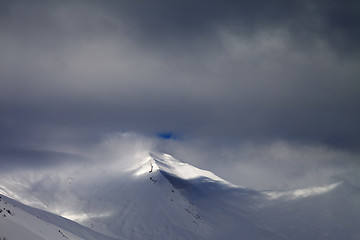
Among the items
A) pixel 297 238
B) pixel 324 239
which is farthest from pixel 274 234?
pixel 324 239

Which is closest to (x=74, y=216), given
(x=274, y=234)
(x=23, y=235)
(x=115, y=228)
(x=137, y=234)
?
(x=115, y=228)

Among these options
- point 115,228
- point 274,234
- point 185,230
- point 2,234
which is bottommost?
point 2,234

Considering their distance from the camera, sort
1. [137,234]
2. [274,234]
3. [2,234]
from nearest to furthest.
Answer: [2,234], [137,234], [274,234]

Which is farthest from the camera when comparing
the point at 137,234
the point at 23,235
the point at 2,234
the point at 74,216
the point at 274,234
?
the point at 274,234

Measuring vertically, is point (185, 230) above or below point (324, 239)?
below

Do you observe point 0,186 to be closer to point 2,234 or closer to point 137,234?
point 137,234

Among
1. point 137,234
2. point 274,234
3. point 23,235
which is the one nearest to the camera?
point 23,235

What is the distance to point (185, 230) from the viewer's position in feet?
625

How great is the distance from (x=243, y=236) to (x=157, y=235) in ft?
154

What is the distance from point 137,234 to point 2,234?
139 metres

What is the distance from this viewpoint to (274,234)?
652ft

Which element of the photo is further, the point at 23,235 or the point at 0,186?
the point at 0,186

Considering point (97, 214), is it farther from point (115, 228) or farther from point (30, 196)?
point (30, 196)

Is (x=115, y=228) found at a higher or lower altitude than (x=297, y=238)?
lower
